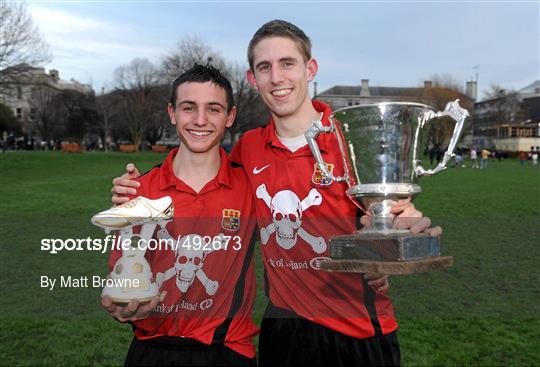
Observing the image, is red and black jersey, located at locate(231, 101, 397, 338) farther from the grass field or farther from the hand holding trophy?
the grass field

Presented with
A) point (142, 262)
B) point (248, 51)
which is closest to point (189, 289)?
point (142, 262)

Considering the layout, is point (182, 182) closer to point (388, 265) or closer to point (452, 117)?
point (388, 265)

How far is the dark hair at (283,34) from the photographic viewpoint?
2.64 meters

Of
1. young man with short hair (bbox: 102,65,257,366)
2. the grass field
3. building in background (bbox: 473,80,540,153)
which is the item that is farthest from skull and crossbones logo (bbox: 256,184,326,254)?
building in background (bbox: 473,80,540,153)

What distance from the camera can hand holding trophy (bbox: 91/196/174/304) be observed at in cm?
220

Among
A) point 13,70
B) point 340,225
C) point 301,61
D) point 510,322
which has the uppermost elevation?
point 13,70

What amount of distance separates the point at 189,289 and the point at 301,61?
4.20 feet

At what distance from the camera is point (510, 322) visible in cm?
547

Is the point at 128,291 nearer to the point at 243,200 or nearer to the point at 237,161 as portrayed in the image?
the point at 243,200

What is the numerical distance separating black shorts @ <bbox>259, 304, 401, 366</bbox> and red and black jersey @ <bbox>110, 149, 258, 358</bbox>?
125mm

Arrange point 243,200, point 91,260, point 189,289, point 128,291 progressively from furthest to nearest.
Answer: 1. point 91,260
2. point 243,200
3. point 189,289
4. point 128,291

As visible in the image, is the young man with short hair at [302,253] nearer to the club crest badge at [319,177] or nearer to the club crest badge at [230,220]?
the club crest badge at [319,177]

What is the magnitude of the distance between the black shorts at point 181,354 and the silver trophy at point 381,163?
2.47ft

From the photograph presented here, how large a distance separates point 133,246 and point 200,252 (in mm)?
340
